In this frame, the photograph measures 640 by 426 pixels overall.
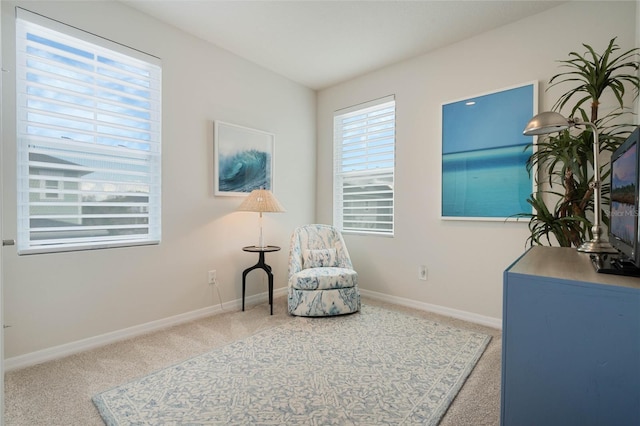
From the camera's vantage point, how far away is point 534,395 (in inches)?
38.4

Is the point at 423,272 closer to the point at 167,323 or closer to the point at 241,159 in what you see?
the point at 241,159

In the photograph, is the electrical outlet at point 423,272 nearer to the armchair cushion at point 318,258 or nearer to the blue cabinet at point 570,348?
the armchair cushion at point 318,258

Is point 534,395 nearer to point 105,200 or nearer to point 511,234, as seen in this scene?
point 511,234

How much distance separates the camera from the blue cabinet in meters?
0.84

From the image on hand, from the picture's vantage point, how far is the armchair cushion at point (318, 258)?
10.6 ft

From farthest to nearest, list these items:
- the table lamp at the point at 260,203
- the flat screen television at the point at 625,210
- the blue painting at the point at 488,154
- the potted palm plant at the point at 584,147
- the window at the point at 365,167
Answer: the window at the point at 365,167
the table lamp at the point at 260,203
the blue painting at the point at 488,154
the potted palm plant at the point at 584,147
the flat screen television at the point at 625,210

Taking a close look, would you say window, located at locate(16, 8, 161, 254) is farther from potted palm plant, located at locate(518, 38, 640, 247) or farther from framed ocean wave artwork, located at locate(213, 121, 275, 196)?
potted palm plant, located at locate(518, 38, 640, 247)

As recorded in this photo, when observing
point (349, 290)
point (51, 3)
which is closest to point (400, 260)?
point (349, 290)

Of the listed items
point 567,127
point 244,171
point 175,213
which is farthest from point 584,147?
point 175,213

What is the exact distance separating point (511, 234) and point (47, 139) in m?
3.57

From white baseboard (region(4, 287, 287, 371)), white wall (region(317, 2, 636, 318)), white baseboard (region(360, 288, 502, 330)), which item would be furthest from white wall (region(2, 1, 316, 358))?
white baseboard (region(360, 288, 502, 330))

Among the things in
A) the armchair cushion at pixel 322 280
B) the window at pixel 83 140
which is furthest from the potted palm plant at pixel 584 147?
the window at pixel 83 140

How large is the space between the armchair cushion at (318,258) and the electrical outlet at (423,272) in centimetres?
86

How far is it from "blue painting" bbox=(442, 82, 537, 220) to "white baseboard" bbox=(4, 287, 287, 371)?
2.40 m
